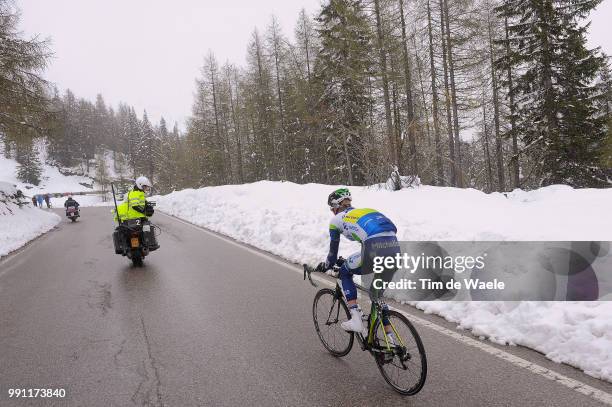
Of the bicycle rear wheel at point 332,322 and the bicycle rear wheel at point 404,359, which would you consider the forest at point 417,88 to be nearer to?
the bicycle rear wheel at point 332,322

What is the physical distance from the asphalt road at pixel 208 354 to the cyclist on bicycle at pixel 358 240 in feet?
2.29

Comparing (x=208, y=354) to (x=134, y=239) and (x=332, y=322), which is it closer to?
(x=332, y=322)

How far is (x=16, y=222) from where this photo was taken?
18281 millimetres

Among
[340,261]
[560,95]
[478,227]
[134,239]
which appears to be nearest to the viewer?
[340,261]

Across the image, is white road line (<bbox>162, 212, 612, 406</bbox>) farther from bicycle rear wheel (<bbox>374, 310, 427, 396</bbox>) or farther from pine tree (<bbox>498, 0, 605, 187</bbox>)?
pine tree (<bbox>498, 0, 605, 187</bbox>)

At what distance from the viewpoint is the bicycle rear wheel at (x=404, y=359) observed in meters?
3.28

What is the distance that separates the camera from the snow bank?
13992 mm

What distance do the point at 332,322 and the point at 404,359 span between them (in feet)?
3.89

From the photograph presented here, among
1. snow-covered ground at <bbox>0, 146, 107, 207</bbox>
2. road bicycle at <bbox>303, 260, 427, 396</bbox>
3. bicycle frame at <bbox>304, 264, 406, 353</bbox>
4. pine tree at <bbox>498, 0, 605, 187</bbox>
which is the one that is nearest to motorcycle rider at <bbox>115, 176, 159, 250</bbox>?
road bicycle at <bbox>303, 260, 427, 396</bbox>

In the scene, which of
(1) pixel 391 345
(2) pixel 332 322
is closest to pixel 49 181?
(2) pixel 332 322

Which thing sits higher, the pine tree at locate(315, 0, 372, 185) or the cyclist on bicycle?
the pine tree at locate(315, 0, 372, 185)

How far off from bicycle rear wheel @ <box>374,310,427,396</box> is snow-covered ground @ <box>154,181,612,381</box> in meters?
1.51

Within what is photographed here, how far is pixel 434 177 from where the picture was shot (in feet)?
75.4

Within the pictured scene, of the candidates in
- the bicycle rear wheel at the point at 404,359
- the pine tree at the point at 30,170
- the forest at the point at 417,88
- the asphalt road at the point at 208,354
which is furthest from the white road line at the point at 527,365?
the pine tree at the point at 30,170
